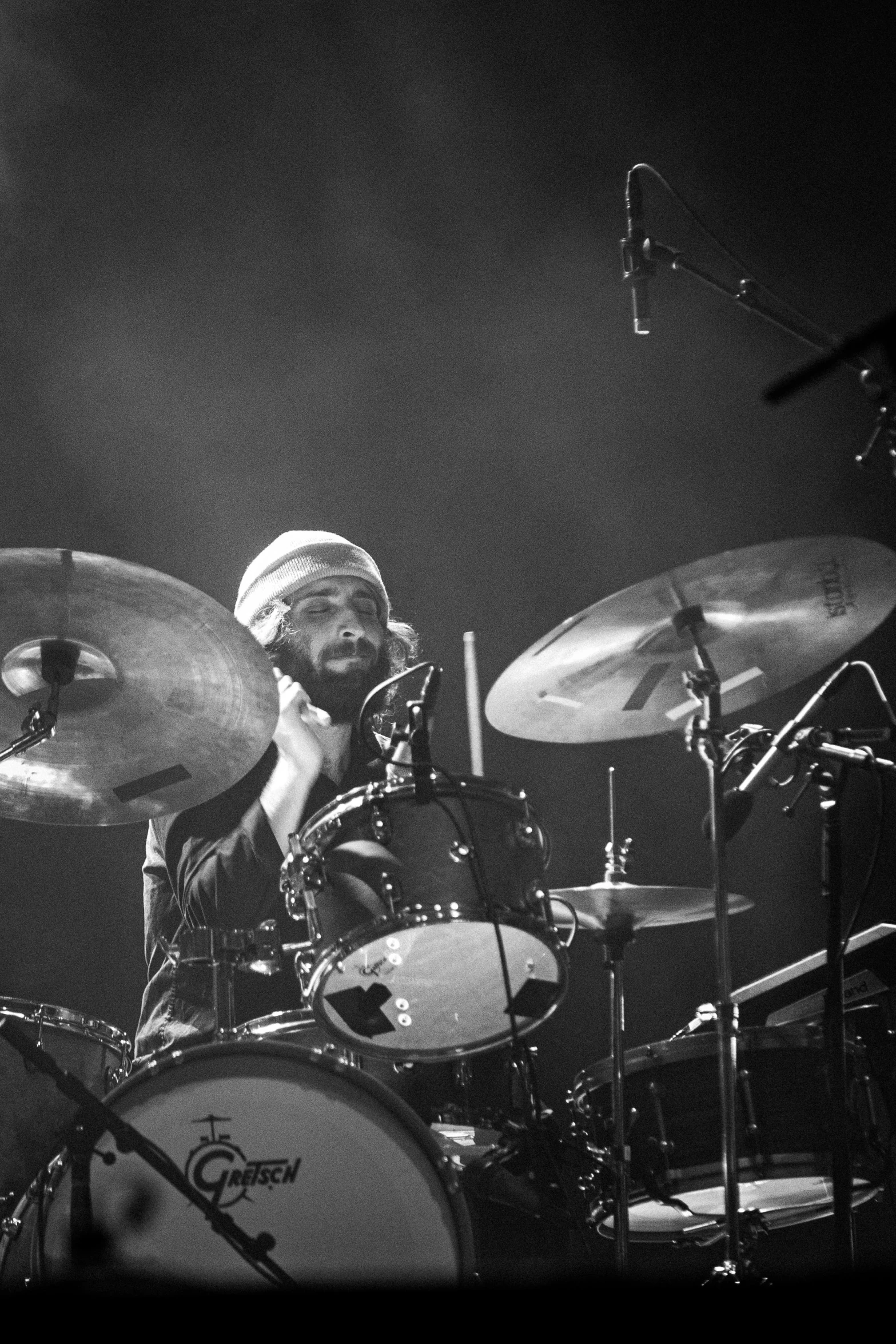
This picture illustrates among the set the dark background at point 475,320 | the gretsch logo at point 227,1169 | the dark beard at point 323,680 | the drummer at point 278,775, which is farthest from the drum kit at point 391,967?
the dark background at point 475,320

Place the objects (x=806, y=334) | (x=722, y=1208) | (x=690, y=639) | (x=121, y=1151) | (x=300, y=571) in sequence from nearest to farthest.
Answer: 1. (x=121, y=1151)
2. (x=806, y=334)
3. (x=690, y=639)
4. (x=722, y=1208)
5. (x=300, y=571)

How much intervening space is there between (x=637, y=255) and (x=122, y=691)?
1.44m

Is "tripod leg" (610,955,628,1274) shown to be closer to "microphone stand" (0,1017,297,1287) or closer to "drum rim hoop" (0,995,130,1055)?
"microphone stand" (0,1017,297,1287)

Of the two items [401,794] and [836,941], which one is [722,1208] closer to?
[836,941]

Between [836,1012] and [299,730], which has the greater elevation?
[299,730]

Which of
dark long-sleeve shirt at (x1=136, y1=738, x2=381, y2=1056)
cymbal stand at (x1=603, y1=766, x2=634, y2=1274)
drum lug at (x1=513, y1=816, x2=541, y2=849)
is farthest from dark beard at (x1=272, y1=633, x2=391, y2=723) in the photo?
drum lug at (x1=513, y1=816, x2=541, y2=849)

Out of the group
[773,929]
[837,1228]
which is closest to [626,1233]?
[837,1228]

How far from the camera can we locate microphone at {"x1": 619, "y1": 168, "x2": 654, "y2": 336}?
301 cm

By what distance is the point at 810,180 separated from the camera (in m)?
4.41

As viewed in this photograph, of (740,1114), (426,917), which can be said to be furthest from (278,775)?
(740,1114)

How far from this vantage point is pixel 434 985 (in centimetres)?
264

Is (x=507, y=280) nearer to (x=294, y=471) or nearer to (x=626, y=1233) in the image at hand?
(x=294, y=471)

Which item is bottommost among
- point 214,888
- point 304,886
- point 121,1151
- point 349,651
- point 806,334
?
point 121,1151

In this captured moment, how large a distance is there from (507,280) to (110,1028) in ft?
9.26
